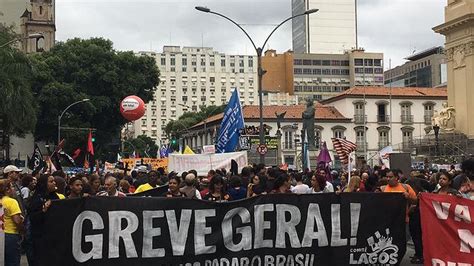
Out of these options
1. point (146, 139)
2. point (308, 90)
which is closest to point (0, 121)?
point (146, 139)

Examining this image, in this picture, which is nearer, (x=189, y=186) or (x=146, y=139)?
(x=189, y=186)

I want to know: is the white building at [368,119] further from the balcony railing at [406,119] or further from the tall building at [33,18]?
the tall building at [33,18]

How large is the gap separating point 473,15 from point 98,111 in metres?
30.4

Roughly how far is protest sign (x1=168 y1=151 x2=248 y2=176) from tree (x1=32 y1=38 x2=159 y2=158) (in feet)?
115

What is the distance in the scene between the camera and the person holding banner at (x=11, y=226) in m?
8.84

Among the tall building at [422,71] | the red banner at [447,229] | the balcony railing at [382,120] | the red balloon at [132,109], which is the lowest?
the red banner at [447,229]

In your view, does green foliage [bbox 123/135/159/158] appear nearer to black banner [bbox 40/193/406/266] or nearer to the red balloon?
the red balloon

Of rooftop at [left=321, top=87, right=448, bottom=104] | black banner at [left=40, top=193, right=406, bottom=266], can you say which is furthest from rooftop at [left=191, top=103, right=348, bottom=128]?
black banner at [left=40, top=193, right=406, bottom=266]

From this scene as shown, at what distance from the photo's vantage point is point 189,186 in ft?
35.3

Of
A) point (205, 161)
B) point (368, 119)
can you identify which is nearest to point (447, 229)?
point (205, 161)

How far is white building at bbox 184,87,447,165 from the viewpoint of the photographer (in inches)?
2992

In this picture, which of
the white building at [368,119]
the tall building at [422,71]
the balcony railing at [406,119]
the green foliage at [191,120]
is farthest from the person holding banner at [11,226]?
the tall building at [422,71]

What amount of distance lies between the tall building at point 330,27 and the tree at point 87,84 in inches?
3855

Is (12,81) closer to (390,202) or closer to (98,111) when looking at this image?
(98,111)
